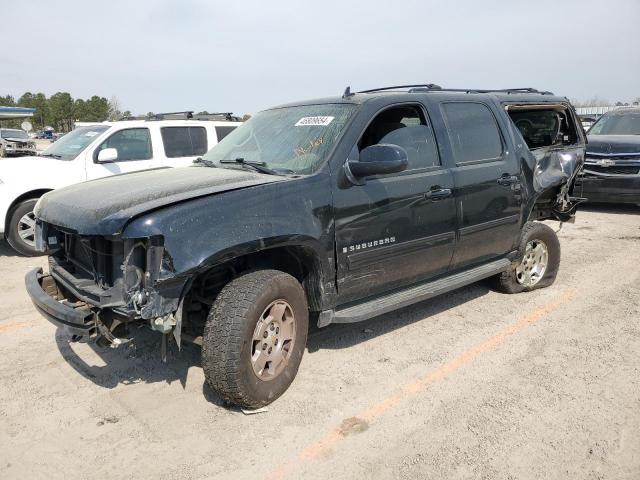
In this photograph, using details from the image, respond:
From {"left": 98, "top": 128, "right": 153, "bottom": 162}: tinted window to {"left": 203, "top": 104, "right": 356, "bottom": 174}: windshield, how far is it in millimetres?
3756

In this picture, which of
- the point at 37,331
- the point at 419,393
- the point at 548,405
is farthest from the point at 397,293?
the point at 37,331

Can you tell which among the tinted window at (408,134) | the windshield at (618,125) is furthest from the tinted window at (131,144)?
the windshield at (618,125)

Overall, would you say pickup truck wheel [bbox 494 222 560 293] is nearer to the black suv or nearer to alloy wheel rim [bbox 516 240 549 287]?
alloy wheel rim [bbox 516 240 549 287]

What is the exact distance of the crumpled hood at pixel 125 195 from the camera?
2.86 meters

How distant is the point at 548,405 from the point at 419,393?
0.80 meters

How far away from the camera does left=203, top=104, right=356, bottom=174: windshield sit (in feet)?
11.9


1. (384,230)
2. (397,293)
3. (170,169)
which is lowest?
(397,293)

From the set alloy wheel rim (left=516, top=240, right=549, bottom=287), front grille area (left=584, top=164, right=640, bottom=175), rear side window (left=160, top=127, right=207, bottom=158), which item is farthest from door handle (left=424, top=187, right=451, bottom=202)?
front grille area (left=584, top=164, right=640, bottom=175)

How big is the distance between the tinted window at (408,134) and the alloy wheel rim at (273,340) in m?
1.42

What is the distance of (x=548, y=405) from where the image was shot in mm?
3270

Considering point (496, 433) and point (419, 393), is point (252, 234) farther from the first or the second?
point (496, 433)

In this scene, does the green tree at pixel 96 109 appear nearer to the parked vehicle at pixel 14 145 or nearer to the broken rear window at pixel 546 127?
the parked vehicle at pixel 14 145

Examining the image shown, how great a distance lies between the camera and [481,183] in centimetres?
442

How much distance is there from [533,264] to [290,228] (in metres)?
3.32
